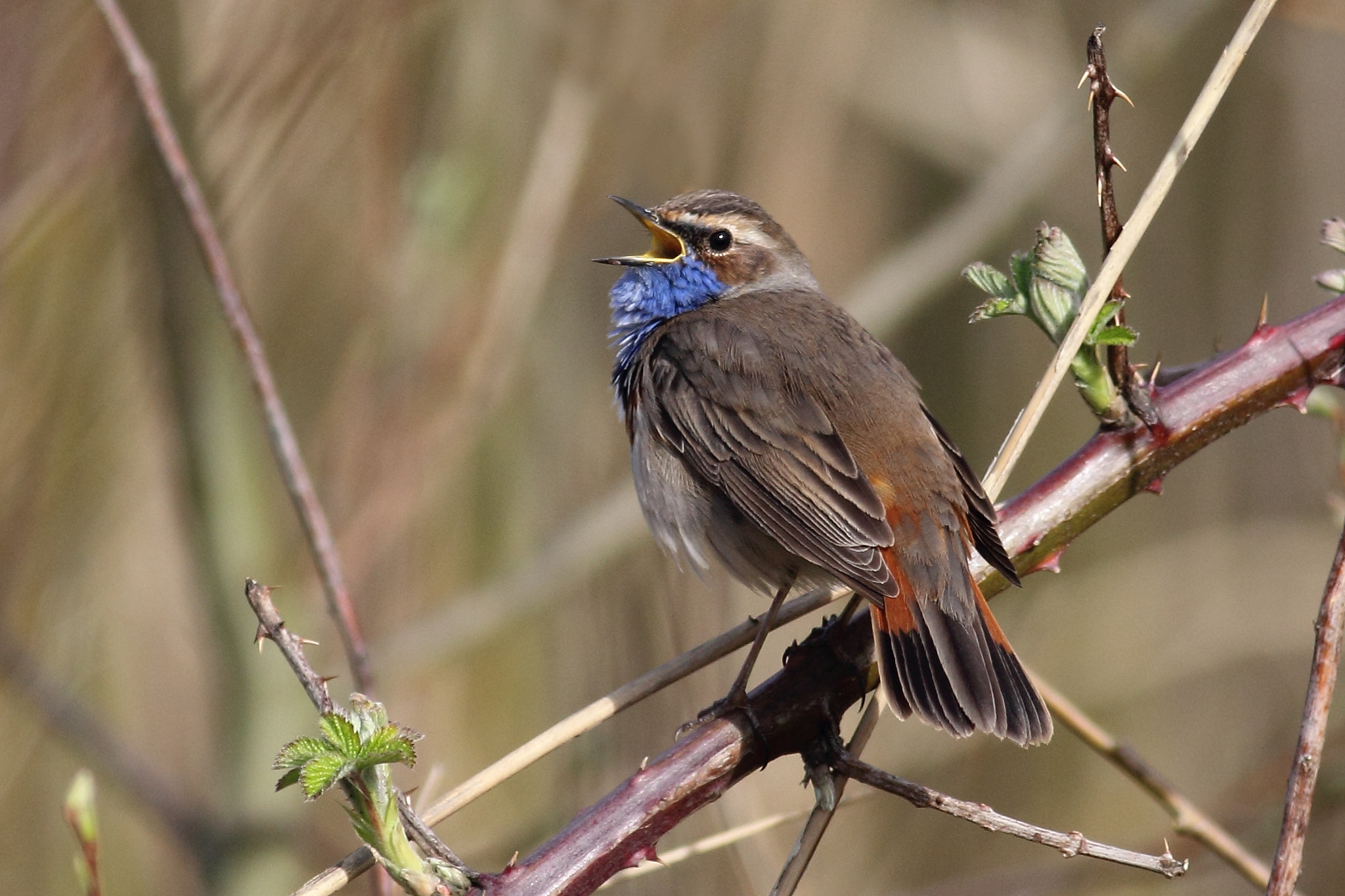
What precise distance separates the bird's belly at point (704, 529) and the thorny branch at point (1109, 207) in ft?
4.14

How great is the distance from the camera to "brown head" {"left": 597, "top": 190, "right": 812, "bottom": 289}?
15.4 feet

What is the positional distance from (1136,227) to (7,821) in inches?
197

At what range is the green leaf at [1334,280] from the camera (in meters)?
2.64

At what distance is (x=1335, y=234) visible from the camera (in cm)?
258

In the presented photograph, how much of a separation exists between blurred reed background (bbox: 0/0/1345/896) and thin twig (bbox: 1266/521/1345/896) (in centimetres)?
98

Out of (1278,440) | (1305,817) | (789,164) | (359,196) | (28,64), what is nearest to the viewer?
(1305,817)

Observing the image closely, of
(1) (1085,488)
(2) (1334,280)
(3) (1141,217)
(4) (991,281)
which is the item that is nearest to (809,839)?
(1) (1085,488)

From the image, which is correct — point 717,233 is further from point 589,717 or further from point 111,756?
point 111,756

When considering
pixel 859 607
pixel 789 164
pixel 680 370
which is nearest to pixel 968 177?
pixel 789 164

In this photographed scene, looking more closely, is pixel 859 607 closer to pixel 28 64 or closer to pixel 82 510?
pixel 28 64

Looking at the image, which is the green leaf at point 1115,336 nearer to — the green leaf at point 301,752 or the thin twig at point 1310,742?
the thin twig at point 1310,742

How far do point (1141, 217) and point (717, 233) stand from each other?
2.30 metres

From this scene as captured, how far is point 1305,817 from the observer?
207 cm

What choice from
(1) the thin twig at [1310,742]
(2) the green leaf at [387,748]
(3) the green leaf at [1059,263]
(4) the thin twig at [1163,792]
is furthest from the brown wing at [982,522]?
(2) the green leaf at [387,748]
